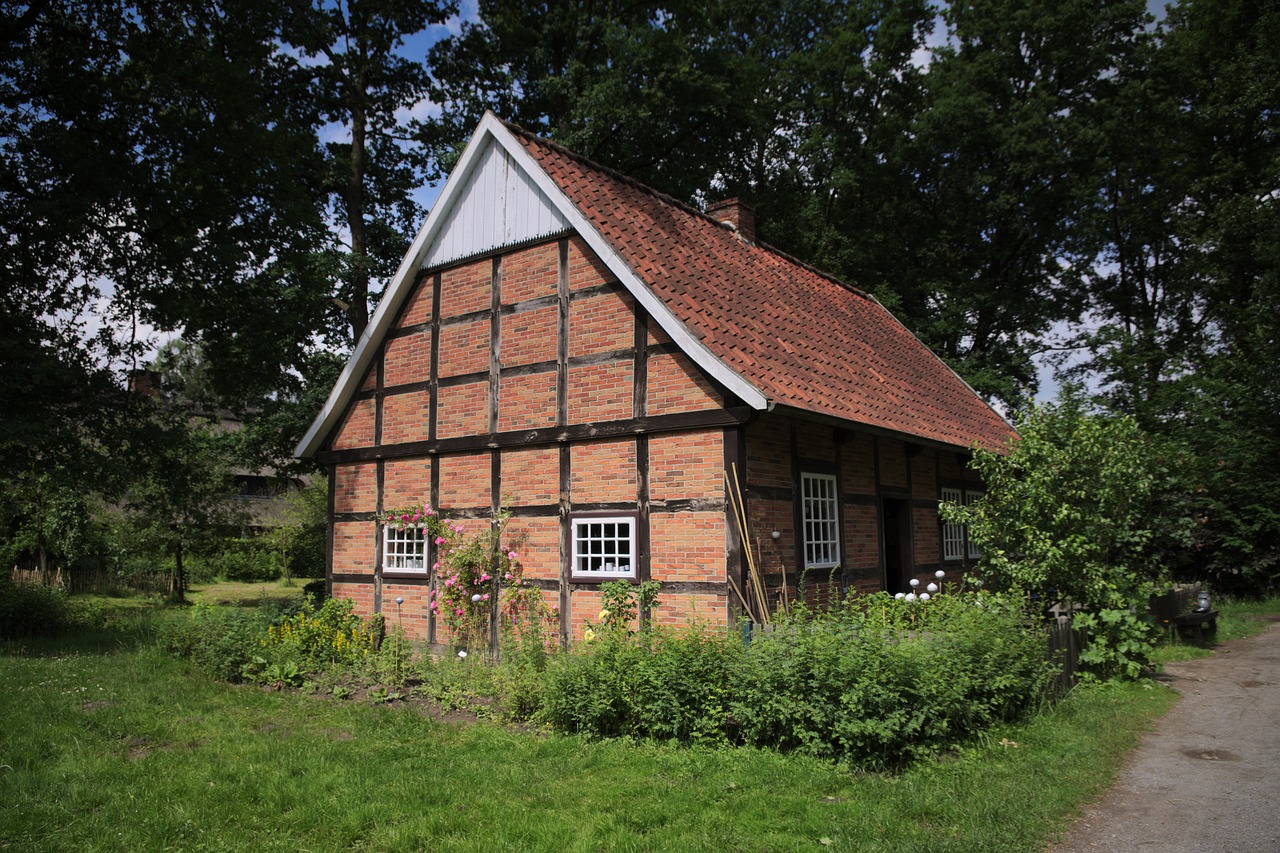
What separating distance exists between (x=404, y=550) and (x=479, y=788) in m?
7.78

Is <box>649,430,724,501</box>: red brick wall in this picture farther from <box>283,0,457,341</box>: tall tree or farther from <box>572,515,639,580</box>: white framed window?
<box>283,0,457,341</box>: tall tree

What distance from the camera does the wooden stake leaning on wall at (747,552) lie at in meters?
10.1

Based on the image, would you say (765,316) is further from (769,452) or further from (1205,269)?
(1205,269)

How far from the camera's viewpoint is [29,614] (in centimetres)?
1672

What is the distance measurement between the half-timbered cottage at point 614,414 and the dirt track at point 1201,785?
13.9 ft

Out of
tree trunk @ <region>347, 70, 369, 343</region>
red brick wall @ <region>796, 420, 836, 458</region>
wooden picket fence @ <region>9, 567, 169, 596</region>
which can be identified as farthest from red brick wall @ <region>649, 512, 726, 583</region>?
wooden picket fence @ <region>9, 567, 169, 596</region>

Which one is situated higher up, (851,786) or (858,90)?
(858,90)

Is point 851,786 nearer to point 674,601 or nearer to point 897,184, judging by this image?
point 674,601

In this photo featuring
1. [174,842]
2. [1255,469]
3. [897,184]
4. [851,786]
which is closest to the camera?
[174,842]

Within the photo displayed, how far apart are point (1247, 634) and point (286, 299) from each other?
20278 mm

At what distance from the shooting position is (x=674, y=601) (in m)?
10.5

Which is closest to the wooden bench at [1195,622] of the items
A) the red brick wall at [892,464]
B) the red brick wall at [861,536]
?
the red brick wall at [892,464]

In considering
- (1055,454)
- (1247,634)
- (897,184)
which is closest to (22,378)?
(1055,454)

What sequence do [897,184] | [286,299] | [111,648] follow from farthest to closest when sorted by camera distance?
[897,184] < [286,299] < [111,648]
